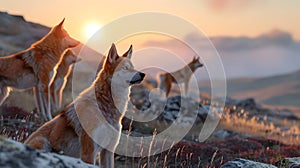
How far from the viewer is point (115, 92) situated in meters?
6.95

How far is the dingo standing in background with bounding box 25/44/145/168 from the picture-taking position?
596 cm

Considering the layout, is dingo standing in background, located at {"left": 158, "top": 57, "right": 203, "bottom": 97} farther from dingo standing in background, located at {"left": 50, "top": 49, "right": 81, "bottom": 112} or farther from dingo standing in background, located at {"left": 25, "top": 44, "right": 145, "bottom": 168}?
dingo standing in background, located at {"left": 25, "top": 44, "right": 145, "bottom": 168}

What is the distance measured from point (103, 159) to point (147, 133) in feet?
25.9

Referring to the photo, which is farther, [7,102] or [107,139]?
[7,102]

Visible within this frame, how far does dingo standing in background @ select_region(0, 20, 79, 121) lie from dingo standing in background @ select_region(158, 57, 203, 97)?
1856cm

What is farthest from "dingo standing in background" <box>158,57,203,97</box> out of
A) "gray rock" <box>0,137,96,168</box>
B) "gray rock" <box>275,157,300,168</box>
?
"gray rock" <box>0,137,96,168</box>

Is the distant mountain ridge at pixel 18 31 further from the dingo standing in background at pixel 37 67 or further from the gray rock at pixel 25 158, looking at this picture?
the gray rock at pixel 25 158

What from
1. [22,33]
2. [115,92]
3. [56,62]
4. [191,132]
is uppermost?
[22,33]

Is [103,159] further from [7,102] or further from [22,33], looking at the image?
[22,33]

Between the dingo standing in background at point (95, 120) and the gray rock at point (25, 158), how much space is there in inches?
93.3

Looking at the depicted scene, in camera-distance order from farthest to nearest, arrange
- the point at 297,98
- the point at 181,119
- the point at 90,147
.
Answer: the point at 297,98, the point at 181,119, the point at 90,147

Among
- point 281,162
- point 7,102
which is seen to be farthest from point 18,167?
point 7,102

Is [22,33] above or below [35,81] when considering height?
above

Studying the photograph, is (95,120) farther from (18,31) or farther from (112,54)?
(18,31)
